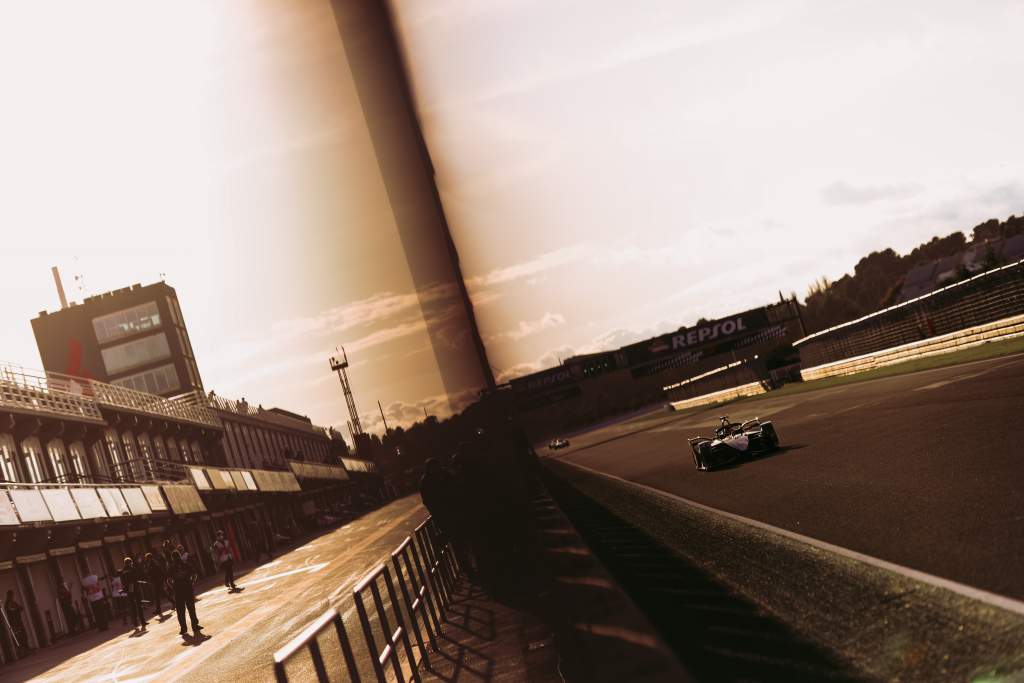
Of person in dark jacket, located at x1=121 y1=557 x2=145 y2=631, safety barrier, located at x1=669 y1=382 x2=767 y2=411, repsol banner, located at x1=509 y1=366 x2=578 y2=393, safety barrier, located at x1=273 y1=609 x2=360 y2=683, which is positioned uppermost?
repsol banner, located at x1=509 y1=366 x2=578 y2=393

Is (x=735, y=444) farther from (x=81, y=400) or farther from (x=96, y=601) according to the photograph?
(x=81, y=400)

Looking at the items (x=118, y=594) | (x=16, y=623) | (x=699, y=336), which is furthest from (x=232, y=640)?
(x=699, y=336)

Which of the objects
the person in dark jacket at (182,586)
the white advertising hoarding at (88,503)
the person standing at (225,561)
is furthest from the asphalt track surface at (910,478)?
the white advertising hoarding at (88,503)

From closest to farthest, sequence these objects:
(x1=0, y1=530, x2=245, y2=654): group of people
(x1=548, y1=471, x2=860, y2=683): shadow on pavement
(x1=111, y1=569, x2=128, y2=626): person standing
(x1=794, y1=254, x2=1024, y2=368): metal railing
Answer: (x1=548, y1=471, x2=860, y2=683): shadow on pavement
(x1=0, y1=530, x2=245, y2=654): group of people
(x1=794, y1=254, x2=1024, y2=368): metal railing
(x1=111, y1=569, x2=128, y2=626): person standing

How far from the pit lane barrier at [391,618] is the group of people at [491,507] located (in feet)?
2.20

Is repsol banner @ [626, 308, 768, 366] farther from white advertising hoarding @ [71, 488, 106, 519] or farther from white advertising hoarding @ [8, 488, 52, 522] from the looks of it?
white advertising hoarding @ [8, 488, 52, 522]

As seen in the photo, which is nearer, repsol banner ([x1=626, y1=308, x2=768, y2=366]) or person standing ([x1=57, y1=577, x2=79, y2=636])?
person standing ([x1=57, y1=577, x2=79, y2=636])

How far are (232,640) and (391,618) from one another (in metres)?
5.42

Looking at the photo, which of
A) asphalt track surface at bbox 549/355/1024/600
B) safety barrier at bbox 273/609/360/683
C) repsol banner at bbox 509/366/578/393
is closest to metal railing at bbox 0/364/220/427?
asphalt track surface at bbox 549/355/1024/600

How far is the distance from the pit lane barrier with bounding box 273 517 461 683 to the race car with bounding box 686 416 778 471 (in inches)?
286

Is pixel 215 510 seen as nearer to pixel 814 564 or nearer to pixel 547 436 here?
pixel 814 564

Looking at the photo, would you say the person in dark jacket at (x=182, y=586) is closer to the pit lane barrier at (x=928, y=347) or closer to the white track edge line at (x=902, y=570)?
the white track edge line at (x=902, y=570)

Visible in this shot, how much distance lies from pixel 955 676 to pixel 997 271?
2995 centimetres

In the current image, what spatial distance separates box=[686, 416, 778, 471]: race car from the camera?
75.4ft
